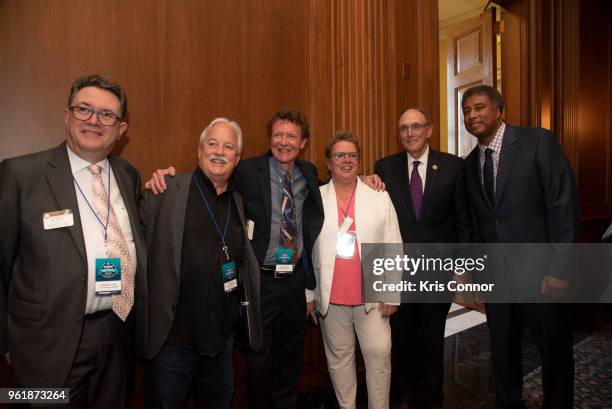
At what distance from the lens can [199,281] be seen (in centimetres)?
163

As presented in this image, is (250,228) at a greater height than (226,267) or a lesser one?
greater

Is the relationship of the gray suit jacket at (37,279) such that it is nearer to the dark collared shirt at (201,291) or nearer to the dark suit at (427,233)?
the dark collared shirt at (201,291)

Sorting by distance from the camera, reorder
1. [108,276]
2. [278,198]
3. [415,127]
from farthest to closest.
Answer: [415,127], [278,198], [108,276]

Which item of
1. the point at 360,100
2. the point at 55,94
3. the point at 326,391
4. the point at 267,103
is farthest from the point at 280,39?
the point at 326,391

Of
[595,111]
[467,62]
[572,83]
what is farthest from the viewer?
[595,111]

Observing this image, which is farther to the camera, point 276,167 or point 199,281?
point 276,167

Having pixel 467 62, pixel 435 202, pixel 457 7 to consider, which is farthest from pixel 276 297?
pixel 457 7

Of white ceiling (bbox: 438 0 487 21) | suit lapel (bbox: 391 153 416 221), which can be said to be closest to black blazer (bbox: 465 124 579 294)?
suit lapel (bbox: 391 153 416 221)

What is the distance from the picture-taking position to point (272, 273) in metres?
2.01

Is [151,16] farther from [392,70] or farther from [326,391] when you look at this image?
[326,391]

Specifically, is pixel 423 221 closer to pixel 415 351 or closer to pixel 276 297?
pixel 415 351

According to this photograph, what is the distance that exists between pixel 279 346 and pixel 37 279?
1288 millimetres

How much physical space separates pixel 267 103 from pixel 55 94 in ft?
3.99

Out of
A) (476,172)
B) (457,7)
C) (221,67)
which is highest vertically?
(457,7)
